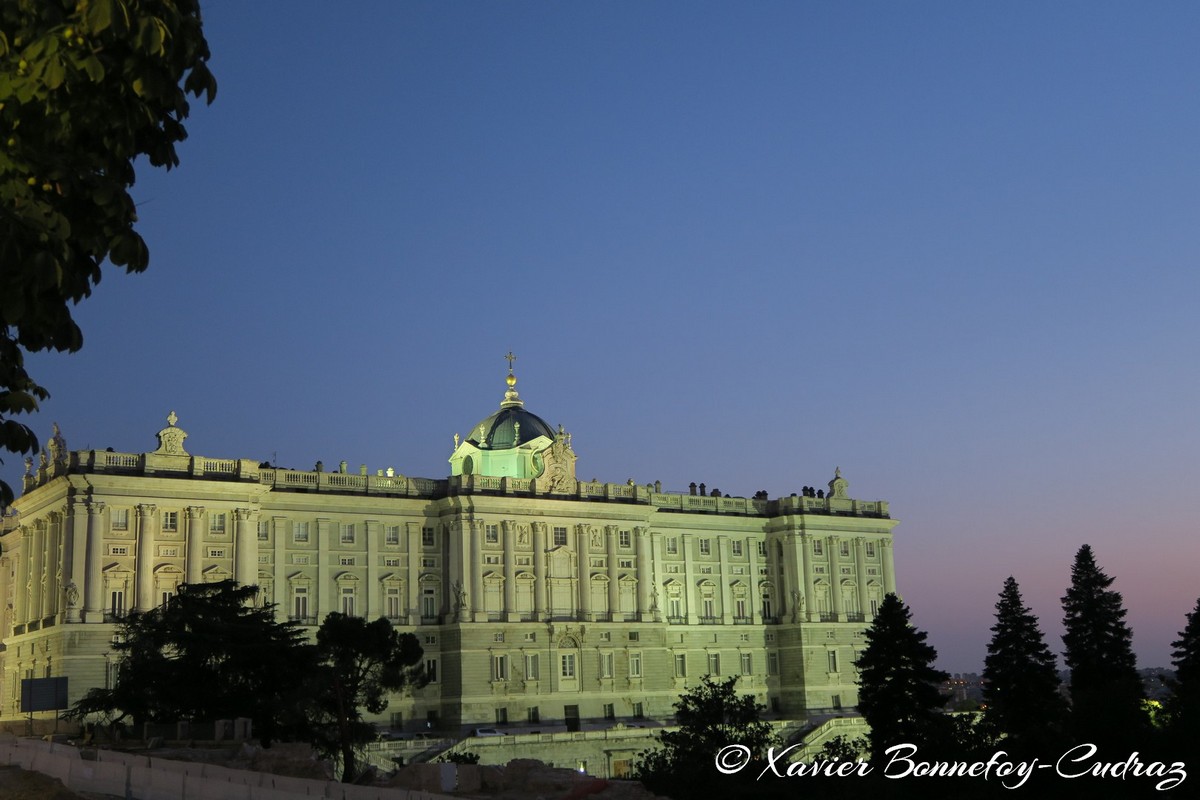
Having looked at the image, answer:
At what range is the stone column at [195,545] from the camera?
85438 mm

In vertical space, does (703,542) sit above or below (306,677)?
above

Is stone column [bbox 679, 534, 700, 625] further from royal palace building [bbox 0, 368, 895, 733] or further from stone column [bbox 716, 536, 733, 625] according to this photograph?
stone column [bbox 716, 536, 733, 625]

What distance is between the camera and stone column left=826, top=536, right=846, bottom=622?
112 metres

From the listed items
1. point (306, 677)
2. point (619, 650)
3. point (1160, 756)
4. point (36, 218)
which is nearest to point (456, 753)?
point (306, 677)

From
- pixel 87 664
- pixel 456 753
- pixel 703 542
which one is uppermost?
pixel 703 542

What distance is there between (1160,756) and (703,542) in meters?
59.2

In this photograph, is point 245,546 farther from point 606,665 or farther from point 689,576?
point 689,576

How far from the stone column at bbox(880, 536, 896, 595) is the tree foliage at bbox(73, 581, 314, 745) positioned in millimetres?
60525

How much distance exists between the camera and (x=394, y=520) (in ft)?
314

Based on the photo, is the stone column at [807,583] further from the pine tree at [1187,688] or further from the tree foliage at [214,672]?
the tree foliage at [214,672]

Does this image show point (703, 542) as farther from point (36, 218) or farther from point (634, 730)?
point (36, 218)

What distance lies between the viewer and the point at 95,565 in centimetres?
8256

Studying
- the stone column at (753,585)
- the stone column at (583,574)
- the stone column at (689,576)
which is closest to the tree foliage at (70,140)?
the stone column at (583,574)

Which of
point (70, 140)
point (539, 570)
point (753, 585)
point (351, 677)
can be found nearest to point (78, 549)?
point (351, 677)
